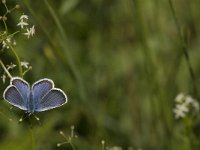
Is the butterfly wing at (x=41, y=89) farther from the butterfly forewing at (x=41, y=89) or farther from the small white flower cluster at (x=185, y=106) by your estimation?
the small white flower cluster at (x=185, y=106)

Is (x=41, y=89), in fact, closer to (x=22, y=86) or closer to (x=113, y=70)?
(x=22, y=86)

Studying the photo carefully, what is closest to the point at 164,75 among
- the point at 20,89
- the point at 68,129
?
the point at 68,129

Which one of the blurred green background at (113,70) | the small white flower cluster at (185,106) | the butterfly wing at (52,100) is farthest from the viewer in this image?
the blurred green background at (113,70)

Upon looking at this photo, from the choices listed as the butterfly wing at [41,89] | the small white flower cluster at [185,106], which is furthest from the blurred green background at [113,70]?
the butterfly wing at [41,89]

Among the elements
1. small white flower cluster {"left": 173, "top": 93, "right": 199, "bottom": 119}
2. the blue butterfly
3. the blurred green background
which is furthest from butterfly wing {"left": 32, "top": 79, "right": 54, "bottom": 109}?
small white flower cluster {"left": 173, "top": 93, "right": 199, "bottom": 119}

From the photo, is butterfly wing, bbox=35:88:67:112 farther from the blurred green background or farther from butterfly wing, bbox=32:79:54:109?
the blurred green background

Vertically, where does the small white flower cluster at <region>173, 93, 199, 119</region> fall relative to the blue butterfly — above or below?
below
